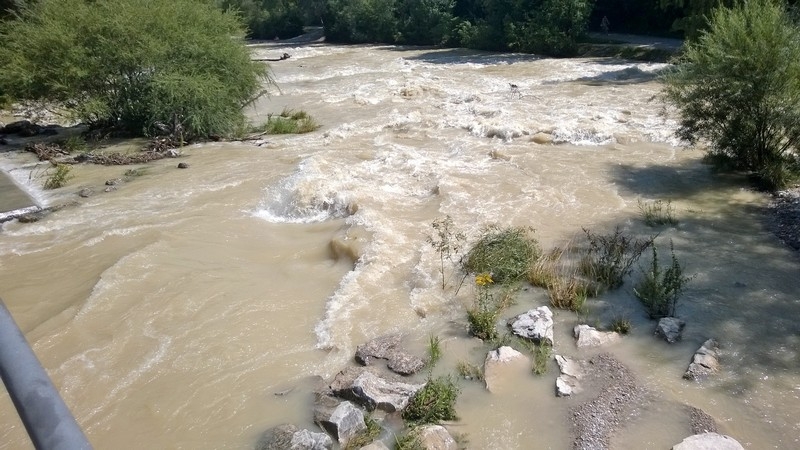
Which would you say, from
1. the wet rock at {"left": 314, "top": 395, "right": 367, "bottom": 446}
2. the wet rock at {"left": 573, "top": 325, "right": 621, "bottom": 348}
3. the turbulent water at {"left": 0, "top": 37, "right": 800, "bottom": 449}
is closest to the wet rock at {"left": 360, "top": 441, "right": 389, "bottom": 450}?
the wet rock at {"left": 314, "top": 395, "right": 367, "bottom": 446}

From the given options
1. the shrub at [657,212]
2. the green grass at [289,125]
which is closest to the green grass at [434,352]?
the shrub at [657,212]

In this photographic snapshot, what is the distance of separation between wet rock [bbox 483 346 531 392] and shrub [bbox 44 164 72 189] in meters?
10.4

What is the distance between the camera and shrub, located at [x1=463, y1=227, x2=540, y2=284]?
7711 mm

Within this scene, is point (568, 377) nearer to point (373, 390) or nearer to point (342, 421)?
point (373, 390)

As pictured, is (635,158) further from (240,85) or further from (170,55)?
(170,55)

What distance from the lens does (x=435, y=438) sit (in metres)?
4.90

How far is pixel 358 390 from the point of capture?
5.41 metres

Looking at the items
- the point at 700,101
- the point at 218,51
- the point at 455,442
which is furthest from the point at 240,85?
the point at 455,442

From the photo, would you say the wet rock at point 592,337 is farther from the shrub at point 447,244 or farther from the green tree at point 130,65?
the green tree at point 130,65

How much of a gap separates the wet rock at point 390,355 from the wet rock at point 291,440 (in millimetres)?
1207

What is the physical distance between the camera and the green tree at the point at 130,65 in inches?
590

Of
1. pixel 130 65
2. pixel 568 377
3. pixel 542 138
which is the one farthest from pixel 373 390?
pixel 130 65

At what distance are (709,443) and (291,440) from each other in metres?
3.19

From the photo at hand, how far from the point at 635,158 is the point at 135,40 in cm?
1202
